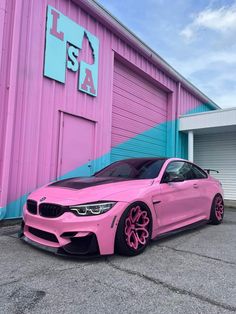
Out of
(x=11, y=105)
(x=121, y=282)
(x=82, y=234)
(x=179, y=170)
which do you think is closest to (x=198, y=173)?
(x=179, y=170)

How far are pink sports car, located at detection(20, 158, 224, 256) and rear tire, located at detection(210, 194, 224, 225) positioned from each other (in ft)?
3.94

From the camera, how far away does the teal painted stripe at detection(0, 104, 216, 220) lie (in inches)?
313

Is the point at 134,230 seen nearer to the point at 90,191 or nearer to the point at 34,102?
the point at 90,191

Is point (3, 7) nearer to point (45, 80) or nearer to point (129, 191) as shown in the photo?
point (45, 80)

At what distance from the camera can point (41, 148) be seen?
260 inches

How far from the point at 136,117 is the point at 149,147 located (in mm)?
1451

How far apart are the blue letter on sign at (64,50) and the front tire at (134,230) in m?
4.31

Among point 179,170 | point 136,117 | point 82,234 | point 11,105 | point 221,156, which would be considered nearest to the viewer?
point 82,234

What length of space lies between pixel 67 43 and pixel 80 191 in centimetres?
→ 492

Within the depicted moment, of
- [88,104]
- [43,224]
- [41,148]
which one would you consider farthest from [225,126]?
[43,224]

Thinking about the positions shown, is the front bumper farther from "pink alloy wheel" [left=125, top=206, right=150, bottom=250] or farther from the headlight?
"pink alloy wheel" [left=125, top=206, right=150, bottom=250]

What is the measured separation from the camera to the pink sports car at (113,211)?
11.3 feet

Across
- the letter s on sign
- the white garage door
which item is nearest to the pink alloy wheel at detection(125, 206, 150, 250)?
the letter s on sign

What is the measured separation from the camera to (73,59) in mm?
7551
